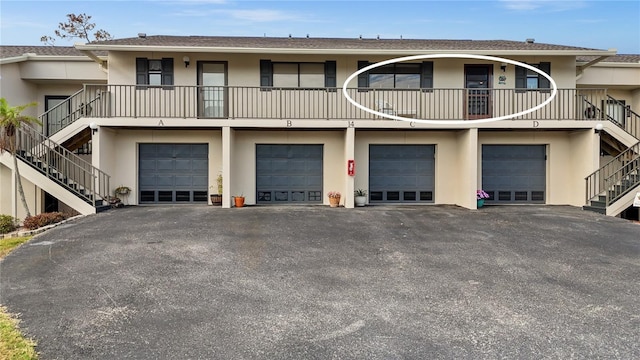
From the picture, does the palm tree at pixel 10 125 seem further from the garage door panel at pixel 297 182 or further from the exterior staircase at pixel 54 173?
the garage door panel at pixel 297 182

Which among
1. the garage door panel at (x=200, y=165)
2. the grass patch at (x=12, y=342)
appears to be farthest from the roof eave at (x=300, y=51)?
the grass patch at (x=12, y=342)

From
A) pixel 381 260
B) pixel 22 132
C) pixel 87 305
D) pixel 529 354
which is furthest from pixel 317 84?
pixel 529 354

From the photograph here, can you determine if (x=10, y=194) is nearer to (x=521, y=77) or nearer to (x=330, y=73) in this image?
(x=330, y=73)

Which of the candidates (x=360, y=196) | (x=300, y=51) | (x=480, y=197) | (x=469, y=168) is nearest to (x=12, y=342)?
(x=360, y=196)

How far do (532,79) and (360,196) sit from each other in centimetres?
745

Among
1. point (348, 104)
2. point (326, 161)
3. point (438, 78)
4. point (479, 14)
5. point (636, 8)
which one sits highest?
point (479, 14)

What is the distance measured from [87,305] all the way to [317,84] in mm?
10103

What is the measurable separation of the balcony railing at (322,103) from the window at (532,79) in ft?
1.14

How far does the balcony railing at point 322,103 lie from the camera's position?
41.2 ft

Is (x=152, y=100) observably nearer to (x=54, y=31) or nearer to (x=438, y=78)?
(x=438, y=78)

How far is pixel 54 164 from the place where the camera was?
11.6 meters

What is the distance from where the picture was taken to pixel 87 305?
4.77 metres

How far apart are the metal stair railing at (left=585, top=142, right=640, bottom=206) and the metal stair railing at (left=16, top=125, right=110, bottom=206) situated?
50.6ft

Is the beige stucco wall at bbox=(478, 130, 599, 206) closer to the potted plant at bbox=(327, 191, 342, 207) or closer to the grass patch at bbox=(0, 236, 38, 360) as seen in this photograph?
the potted plant at bbox=(327, 191, 342, 207)
